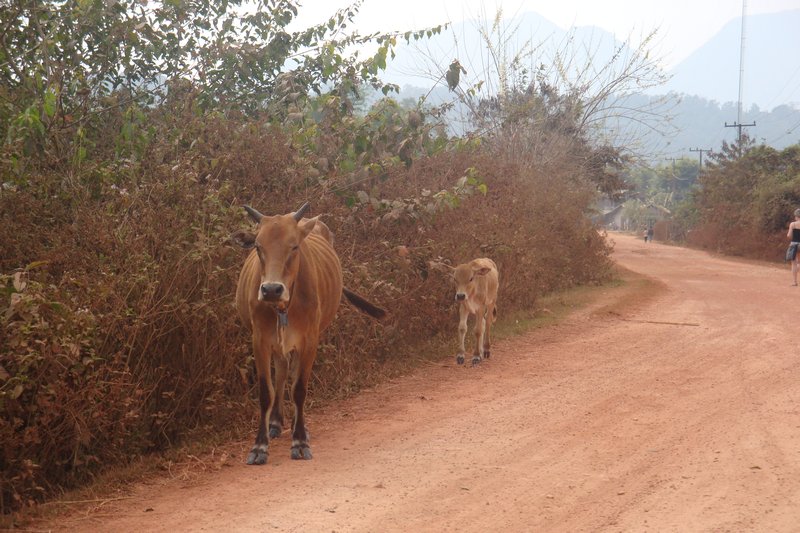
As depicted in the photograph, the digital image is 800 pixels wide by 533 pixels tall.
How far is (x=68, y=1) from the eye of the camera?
360 inches

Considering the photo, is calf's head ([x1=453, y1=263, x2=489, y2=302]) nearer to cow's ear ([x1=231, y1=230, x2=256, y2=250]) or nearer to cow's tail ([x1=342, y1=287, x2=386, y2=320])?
cow's tail ([x1=342, y1=287, x2=386, y2=320])

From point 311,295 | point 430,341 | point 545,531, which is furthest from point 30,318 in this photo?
point 430,341

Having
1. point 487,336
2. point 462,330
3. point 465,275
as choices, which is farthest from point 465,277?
point 487,336

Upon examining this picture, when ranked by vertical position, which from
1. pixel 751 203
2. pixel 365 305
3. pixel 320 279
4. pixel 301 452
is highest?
pixel 751 203

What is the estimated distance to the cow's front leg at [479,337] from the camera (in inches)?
427

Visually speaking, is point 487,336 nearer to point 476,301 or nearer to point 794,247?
point 476,301

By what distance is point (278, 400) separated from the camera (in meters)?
7.34

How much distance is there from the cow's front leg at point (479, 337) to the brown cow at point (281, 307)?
146 inches

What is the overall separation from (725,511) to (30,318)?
4.32 m

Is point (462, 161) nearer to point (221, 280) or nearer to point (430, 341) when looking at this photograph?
point (430, 341)

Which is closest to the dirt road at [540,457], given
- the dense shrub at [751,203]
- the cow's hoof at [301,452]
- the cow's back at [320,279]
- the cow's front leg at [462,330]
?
the cow's hoof at [301,452]

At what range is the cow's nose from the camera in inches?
238

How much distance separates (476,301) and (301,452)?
4.97 metres

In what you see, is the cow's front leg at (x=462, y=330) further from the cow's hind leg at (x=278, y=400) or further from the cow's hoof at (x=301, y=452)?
the cow's hoof at (x=301, y=452)
